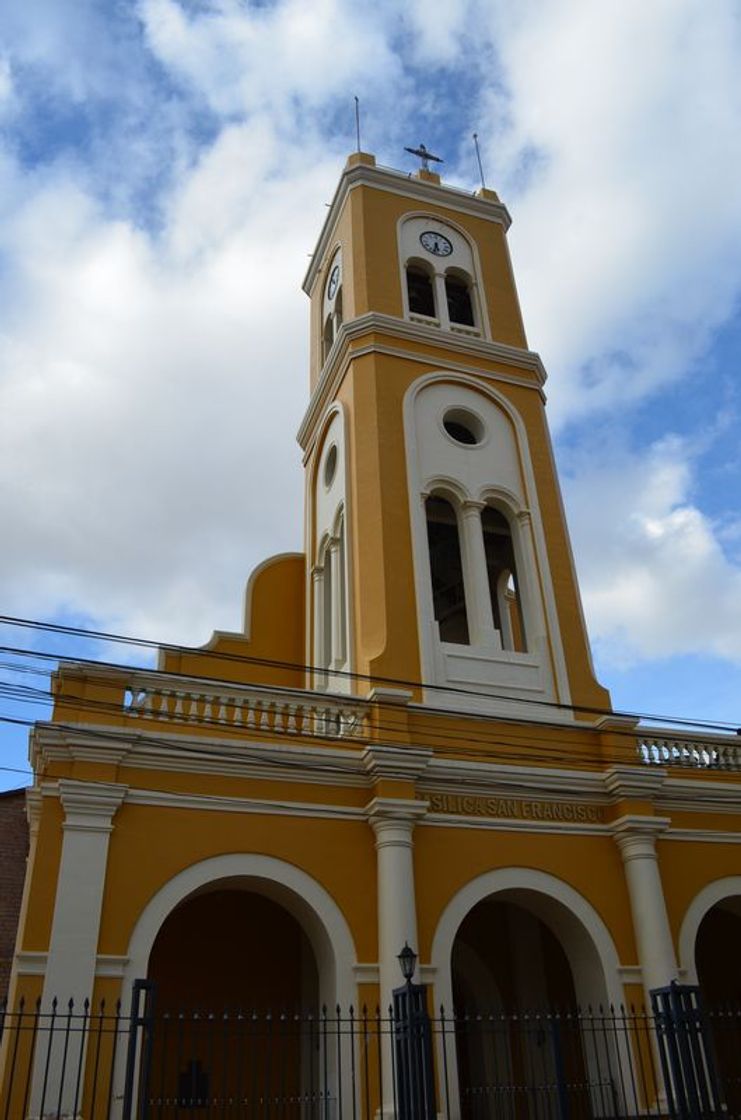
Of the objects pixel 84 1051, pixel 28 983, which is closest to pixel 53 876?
pixel 28 983

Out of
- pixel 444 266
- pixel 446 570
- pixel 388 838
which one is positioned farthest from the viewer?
pixel 444 266

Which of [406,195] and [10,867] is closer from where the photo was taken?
[10,867]

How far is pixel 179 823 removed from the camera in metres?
10.4

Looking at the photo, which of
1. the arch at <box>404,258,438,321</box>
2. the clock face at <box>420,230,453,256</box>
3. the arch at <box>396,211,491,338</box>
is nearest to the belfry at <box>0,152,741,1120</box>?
the arch at <box>396,211,491,338</box>

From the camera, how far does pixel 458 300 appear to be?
18.1m

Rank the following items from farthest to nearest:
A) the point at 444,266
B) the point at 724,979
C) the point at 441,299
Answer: the point at 444,266, the point at 441,299, the point at 724,979

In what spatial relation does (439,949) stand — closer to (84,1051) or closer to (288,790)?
(288,790)

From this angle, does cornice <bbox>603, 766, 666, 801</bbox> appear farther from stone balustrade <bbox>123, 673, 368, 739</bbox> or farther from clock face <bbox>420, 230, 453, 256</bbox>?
clock face <bbox>420, 230, 453, 256</bbox>

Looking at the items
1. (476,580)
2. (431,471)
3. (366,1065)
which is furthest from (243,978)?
(431,471)

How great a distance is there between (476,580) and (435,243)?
25.0ft

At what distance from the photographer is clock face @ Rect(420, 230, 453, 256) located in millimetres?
18047

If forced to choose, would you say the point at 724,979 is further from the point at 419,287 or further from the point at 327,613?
the point at 419,287

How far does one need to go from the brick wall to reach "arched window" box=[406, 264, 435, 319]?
36.4 ft

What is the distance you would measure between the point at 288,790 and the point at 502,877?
278 centimetres
